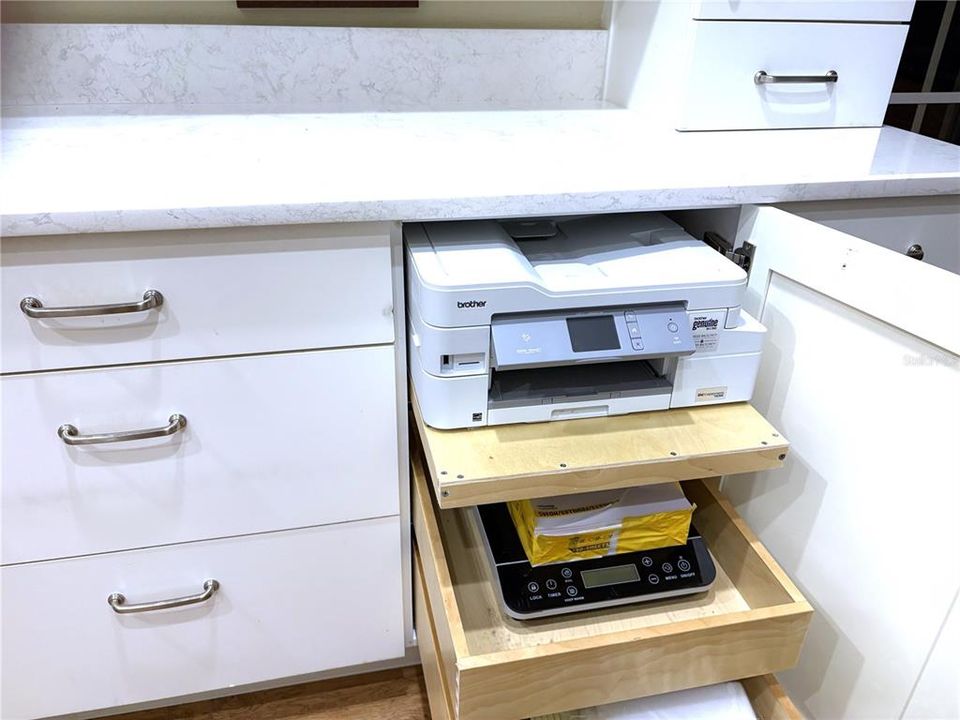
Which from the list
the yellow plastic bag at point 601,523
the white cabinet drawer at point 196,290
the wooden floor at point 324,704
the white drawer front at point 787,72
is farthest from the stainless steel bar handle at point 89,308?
the white drawer front at point 787,72

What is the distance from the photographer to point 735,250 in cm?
102

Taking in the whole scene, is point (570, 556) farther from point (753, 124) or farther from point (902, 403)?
point (753, 124)

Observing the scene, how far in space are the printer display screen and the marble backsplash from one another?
2.21ft

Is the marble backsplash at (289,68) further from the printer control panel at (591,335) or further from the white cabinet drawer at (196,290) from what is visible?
the printer control panel at (591,335)

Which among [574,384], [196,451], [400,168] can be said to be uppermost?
[400,168]

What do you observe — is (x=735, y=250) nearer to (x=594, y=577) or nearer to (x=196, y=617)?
(x=594, y=577)

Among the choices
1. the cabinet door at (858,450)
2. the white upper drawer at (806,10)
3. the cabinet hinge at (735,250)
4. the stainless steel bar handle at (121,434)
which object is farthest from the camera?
the white upper drawer at (806,10)

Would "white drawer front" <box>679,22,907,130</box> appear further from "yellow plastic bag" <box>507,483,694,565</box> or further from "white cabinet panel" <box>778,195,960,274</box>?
"yellow plastic bag" <box>507,483,694,565</box>

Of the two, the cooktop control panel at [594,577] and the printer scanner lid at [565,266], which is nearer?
the printer scanner lid at [565,266]

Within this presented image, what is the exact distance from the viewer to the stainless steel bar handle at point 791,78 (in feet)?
3.97

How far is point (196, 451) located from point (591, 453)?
524 millimetres

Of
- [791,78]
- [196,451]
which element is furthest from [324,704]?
[791,78]

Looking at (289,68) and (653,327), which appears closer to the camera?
(653,327)

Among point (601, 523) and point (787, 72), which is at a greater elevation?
point (787, 72)
